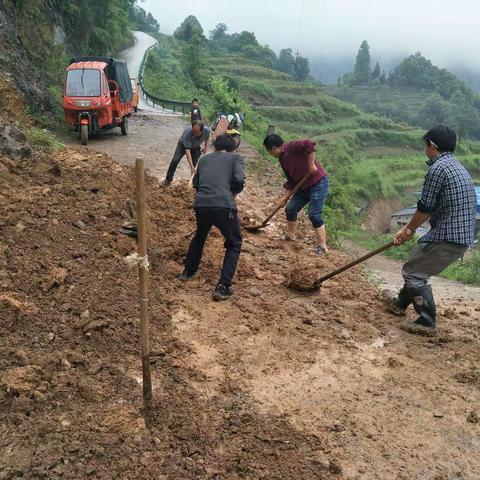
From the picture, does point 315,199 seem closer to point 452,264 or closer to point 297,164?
point 297,164

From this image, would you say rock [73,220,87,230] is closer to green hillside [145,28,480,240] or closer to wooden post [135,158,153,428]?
wooden post [135,158,153,428]

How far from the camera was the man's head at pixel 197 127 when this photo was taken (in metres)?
7.82

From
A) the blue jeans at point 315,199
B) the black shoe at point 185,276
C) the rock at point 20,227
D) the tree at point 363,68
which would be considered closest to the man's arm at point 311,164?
the blue jeans at point 315,199

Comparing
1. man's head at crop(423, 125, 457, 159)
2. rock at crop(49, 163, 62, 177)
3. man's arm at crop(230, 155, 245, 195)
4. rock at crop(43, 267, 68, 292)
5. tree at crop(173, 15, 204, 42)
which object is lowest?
rock at crop(43, 267, 68, 292)

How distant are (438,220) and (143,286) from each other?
2689 mm

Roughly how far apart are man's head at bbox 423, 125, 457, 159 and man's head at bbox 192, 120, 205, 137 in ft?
13.9

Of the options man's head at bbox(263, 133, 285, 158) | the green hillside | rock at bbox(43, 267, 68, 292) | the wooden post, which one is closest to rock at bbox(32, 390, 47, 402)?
the wooden post

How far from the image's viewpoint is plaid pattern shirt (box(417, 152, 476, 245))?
163 inches

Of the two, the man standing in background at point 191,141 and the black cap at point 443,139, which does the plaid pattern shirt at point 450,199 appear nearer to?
the black cap at point 443,139

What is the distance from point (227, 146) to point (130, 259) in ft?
7.08

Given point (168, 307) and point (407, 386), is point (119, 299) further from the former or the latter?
point (407, 386)

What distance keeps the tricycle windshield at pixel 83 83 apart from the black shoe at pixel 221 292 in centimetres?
897

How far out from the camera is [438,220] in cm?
438

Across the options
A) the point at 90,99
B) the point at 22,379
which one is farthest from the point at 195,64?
the point at 22,379
